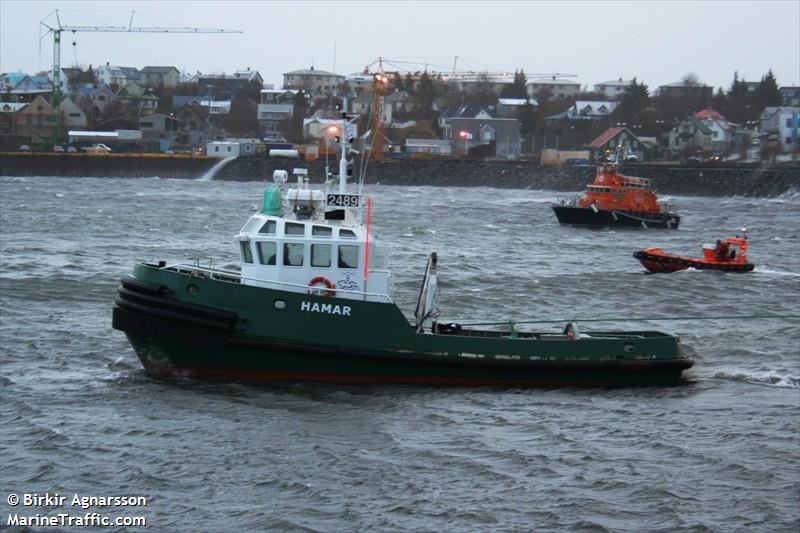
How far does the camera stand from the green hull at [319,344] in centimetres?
1947

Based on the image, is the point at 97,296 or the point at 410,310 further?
the point at 97,296

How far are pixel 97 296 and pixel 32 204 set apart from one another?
128ft

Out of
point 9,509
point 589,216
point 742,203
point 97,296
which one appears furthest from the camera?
point 742,203

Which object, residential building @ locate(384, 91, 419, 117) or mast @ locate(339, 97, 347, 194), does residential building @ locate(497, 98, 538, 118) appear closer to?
residential building @ locate(384, 91, 419, 117)

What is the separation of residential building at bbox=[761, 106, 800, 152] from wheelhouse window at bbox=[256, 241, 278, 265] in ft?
357

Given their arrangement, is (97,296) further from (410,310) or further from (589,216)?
(589,216)

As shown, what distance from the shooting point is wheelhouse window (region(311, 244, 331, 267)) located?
19.9 m

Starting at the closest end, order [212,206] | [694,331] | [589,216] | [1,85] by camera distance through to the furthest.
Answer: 1. [694,331]
2. [589,216]
3. [212,206]
4. [1,85]

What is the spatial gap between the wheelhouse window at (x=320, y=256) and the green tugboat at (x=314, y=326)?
0.7 inches

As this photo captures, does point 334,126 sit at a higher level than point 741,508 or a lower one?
higher

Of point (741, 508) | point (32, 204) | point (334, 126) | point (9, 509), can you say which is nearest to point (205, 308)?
point (334, 126)

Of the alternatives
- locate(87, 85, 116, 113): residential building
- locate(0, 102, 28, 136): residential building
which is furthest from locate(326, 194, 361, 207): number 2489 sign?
locate(87, 85, 116, 113): residential building

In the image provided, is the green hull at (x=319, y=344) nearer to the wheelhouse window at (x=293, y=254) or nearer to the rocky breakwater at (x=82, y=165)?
the wheelhouse window at (x=293, y=254)

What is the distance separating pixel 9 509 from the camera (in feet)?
47.1
